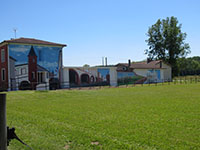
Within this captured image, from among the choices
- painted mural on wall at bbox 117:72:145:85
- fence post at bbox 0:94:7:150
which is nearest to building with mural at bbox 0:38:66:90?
painted mural on wall at bbox 117:72:145:85

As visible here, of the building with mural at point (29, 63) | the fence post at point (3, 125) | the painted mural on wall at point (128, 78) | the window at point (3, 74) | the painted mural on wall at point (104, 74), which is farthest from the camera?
the painted mural on wall at point (128, 78)

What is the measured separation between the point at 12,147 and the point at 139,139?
2943 mm

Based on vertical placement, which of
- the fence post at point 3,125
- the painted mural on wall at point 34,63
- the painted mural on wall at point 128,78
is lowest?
the fence post at point 3,125

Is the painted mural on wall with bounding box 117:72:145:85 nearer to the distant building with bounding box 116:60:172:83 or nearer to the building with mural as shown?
the distant building with bounding box 116:60:172:83

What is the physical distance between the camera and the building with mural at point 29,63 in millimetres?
31453

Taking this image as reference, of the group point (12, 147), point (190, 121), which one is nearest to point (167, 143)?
point (190, 121)

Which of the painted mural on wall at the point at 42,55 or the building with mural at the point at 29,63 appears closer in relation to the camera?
the building with mural at the point at 29,63

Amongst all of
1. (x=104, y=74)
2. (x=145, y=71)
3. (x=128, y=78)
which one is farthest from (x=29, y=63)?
(x=145, y=71)

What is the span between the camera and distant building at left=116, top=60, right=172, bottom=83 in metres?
46.6

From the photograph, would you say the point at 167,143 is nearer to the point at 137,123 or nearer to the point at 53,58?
the point at 137,123

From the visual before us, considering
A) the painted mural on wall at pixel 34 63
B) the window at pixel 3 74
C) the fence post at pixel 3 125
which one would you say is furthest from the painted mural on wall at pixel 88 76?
the fence post at pixel 3 125

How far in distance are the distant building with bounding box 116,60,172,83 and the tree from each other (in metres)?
3.78

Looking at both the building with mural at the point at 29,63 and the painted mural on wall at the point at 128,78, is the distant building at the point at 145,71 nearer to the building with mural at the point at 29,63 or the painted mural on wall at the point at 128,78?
the painted mural on wall at the point at 128,78

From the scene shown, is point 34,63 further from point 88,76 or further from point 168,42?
point 168,42
